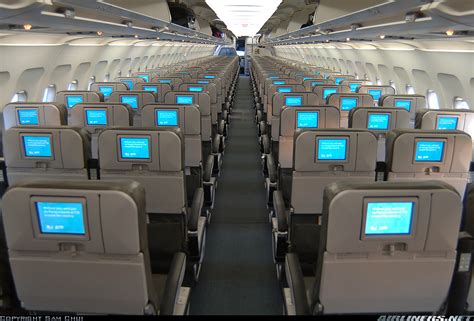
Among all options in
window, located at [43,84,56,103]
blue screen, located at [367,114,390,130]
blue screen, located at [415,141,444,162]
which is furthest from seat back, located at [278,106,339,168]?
window, located at [43,84,56,103]

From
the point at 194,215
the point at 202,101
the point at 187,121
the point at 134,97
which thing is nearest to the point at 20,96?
the point at 134,97

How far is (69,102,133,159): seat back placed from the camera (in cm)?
571

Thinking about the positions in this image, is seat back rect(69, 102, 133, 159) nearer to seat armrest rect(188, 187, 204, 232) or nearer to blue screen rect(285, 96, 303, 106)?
seat armrest rect(188, 187, 204, 232)

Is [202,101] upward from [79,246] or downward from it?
upward

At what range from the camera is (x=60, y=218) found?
2082 mm

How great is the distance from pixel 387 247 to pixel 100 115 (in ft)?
15.3

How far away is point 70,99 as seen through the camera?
7.51 m

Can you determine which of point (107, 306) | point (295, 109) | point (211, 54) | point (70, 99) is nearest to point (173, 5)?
point (70, 99)

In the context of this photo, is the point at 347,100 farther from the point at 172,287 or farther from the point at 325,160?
the point at 172,287

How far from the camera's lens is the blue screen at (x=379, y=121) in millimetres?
5670

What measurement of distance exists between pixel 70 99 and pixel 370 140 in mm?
5871

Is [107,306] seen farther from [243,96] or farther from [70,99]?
[243,96]

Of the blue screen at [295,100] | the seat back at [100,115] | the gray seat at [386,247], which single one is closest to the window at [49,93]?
the seat back at [100,115]

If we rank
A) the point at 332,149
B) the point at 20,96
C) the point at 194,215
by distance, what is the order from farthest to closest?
the point at 20,96, the point at 194,215, the point at 332,149
